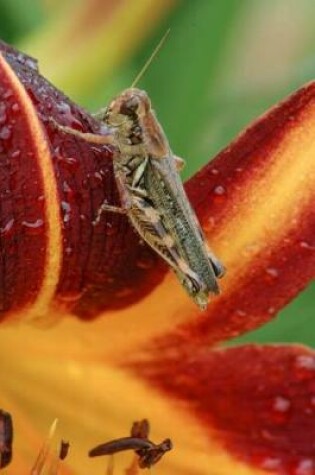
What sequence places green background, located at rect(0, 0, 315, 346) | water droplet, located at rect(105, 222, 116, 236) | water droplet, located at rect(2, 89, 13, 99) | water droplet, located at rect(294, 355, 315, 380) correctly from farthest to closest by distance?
green background, located at rect(0, 0, 315, 346) → water droplet, located at rect(294, 355, 315, 380) → water droplet, located at rect(105, 222, 116, 236) → water droplet, located at rect(2, 89, 13, 99)

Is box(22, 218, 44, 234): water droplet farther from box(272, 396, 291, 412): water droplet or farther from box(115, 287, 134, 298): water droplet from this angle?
box(272, 396, 291, 412): water droplet

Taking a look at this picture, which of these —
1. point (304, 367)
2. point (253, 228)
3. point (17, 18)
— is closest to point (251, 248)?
point (253, 228)

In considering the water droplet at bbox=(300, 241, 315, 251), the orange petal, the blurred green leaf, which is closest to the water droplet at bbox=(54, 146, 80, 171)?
the orange petal

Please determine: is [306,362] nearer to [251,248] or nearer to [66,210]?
[251,248]

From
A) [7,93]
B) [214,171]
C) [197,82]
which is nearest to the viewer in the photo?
[7,93]

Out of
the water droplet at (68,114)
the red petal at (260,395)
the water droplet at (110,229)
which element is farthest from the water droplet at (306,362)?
the water droplet at (68,114)

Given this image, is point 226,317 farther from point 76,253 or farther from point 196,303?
point 76,253

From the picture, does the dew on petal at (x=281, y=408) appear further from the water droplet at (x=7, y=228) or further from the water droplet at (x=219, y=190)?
the water droplet at (x=7, y=228)
